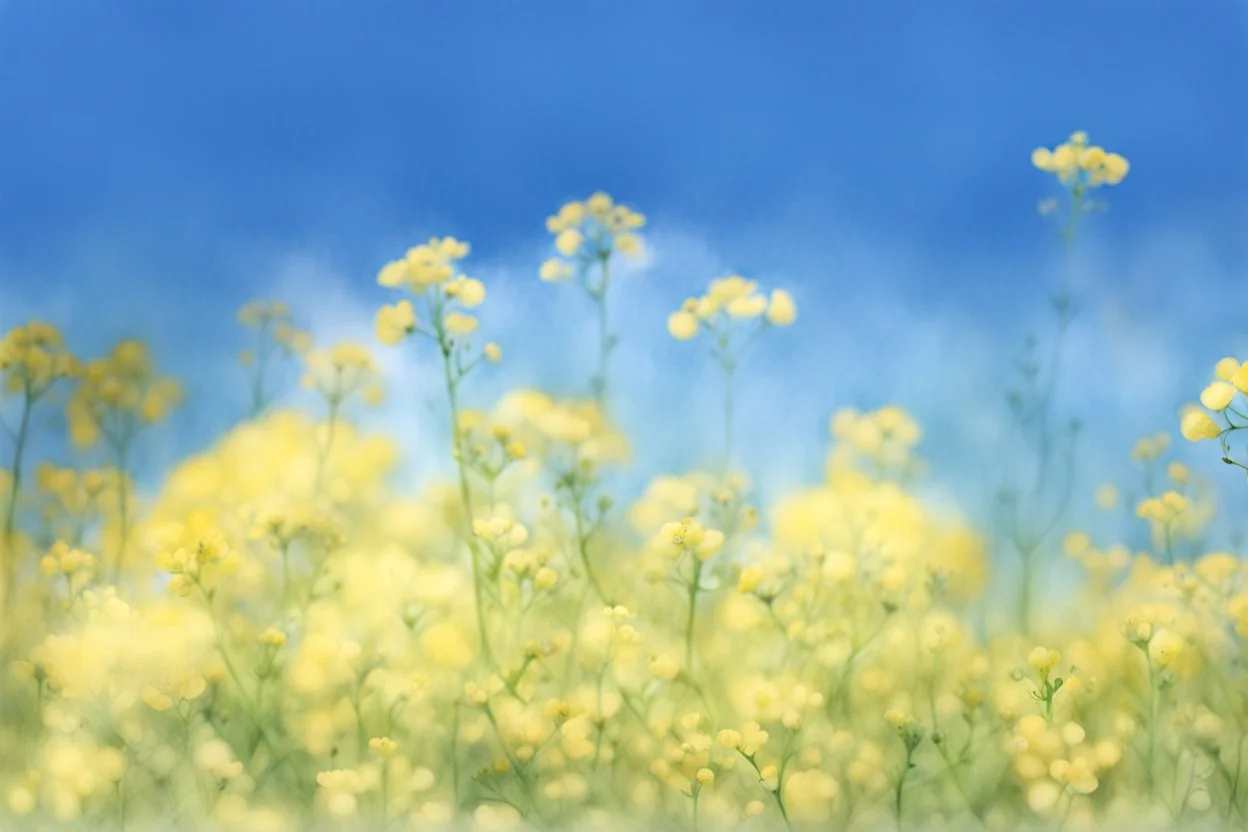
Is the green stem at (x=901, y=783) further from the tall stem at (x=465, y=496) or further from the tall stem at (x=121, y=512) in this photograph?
the tall stem at (x=121, y=512)

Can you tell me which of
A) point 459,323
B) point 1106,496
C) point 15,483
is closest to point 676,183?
point 459,323

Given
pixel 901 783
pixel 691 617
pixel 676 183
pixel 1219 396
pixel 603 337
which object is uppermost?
pixel 676 183

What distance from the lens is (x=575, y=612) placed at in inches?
70.4

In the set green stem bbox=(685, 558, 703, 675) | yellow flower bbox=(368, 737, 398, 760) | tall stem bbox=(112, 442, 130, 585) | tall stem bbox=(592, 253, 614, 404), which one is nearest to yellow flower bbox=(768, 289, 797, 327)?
tall stem bbox=(592, 253, 614, 404)

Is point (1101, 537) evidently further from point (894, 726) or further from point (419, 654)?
point (419, 654)

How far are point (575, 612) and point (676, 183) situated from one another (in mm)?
582

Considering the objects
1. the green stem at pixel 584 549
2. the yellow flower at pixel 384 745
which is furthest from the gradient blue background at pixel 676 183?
the yellow flower at pixel 384 745

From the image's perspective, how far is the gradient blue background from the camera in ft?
6.02

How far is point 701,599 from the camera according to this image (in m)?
1.83

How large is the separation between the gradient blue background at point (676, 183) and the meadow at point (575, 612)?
36 millimetres

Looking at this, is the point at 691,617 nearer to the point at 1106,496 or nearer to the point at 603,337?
the point at 603,337

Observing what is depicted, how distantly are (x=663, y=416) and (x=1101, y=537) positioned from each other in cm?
61

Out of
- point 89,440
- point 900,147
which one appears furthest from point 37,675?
point 900,147

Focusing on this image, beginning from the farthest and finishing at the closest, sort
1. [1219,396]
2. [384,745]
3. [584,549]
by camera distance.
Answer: [584,549], [384,745], [1219,396]
